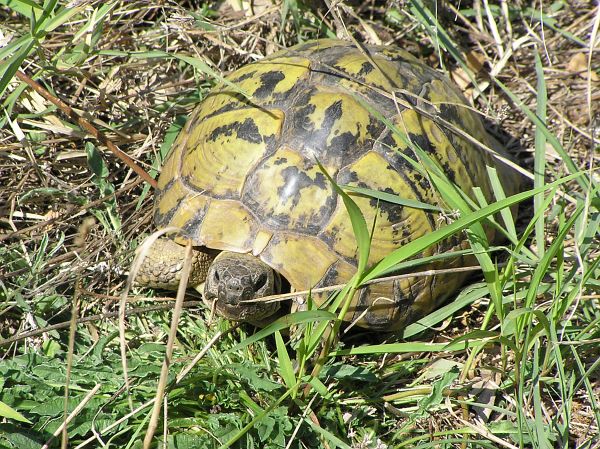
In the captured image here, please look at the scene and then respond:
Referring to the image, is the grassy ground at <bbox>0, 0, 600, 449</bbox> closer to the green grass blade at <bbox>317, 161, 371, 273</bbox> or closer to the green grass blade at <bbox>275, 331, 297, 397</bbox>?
the green grass blade at <bbox>275, 331, 297, 397</bbox>

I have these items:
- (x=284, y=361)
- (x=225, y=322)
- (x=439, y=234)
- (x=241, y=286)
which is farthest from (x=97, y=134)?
(x=439, y=234)

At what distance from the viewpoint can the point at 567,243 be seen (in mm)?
3645

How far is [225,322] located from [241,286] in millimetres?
422

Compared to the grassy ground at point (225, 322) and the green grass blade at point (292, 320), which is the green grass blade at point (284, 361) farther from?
the green grass blade at point (292, 320)

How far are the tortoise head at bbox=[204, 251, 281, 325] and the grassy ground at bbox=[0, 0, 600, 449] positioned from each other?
0.24 metres

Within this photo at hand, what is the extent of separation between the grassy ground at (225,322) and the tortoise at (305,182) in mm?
221

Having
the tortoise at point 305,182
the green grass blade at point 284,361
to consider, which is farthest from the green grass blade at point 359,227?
the green grass blade at point 284,361

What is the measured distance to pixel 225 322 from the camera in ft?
10.5

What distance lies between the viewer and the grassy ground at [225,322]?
2727 millimetres

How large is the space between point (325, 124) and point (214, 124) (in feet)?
1.88

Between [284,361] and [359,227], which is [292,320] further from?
[359,227]

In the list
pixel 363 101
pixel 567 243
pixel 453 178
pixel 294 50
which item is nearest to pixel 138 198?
pixel 294 50

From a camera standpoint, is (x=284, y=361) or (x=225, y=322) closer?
(x=284, y=361)

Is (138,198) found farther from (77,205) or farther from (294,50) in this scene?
(294,50)
